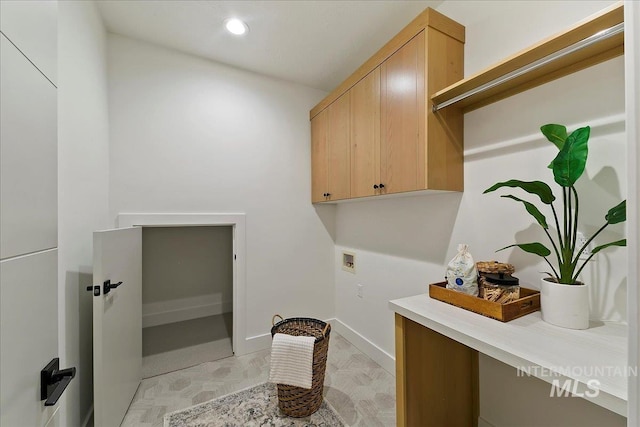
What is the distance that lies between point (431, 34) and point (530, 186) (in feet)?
3.28

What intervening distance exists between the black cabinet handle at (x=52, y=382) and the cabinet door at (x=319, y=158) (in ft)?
6.72

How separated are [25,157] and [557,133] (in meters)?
1.76

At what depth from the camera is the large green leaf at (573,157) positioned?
0.93 meters

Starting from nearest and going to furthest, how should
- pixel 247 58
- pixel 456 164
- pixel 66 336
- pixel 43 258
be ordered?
1. pixel 43 258
2. pixel 66 336
3. pixel 456 164
4. pixel 247 58

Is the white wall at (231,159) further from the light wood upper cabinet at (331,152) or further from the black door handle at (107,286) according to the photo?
the black door handle at (107,286)

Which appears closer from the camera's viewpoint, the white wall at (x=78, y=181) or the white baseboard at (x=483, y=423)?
the white wall at (x=78, y=181)

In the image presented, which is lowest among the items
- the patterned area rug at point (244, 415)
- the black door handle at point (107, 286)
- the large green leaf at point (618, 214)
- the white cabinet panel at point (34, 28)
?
the patterned area rug at point (244, 415)

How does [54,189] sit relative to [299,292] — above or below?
above

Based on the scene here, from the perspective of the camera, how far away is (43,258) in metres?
0.71

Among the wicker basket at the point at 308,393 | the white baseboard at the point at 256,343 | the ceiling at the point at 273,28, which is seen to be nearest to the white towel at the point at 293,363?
the wicker basket at the point at 308,393

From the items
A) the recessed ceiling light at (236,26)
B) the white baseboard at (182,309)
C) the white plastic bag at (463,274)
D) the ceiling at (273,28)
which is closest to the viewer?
the white plastic bag at (463,274)

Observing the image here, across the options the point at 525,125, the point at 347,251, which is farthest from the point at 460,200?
the point at 347,251

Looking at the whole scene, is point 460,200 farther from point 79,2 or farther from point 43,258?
point 79,2

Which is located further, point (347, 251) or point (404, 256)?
point (347, 251)
